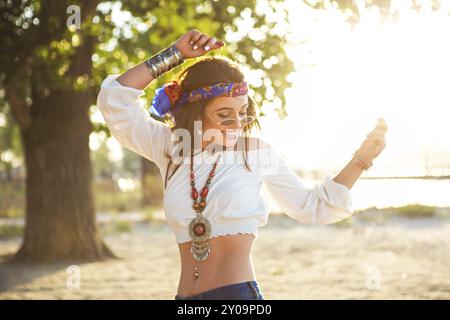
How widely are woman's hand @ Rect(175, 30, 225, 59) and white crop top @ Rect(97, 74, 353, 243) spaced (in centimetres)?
27

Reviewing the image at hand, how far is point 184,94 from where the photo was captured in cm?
325

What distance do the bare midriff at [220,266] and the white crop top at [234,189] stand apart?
0.13ft

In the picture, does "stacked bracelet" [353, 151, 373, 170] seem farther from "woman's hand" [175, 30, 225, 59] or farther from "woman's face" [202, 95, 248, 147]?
"woman's hand" [175, 30, 225, 59]

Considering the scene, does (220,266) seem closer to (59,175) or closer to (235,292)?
(235,292)

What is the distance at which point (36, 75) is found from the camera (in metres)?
10.6

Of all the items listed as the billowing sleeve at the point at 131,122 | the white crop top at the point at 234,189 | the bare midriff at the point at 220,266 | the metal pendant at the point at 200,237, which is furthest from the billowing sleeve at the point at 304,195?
the billowing sleeve at the point at 131,122

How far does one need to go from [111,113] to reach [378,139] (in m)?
1.12

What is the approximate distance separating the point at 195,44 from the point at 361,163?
845mm

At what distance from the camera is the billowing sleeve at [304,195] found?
2904 millimetres

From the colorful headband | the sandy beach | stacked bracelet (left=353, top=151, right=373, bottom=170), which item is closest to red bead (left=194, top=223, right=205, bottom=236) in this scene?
the colorful headband

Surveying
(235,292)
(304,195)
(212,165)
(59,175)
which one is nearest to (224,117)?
(212,165)
